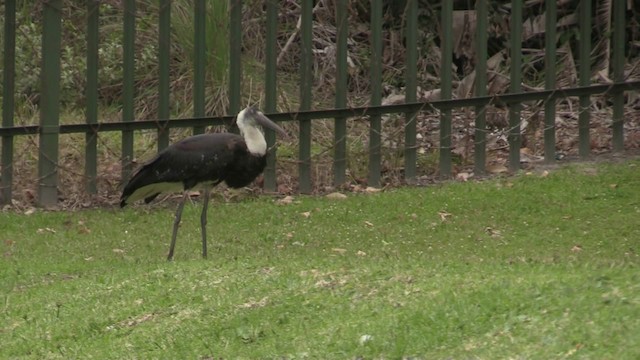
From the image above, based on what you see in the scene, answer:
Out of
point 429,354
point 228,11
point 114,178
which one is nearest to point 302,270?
point 429,354

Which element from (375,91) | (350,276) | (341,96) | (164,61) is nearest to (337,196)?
(341,96)

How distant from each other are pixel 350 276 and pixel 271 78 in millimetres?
5395

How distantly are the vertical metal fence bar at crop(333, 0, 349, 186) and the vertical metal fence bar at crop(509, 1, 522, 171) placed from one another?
5.55 ft

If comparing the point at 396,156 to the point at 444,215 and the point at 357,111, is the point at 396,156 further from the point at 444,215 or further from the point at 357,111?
the point at 444,215

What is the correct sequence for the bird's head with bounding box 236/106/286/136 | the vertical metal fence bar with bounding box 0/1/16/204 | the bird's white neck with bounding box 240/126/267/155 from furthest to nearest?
the vertical metal fence bar with bounding box 0/1/16/204 → the bird's head with bounding box 236/106/286/136 → the bird's white neck with bounding box 240/126/267/155

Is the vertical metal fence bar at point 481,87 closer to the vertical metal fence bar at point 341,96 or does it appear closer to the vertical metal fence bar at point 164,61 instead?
the vertical metal fence bar at point 341,96

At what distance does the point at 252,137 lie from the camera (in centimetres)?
1187

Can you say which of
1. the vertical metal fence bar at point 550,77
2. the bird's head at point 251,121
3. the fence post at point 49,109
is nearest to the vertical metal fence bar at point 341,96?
the bird's head at point 251,121

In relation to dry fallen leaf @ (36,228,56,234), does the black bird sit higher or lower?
higher

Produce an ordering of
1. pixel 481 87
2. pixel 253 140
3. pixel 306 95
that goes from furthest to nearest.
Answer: pixel 481 87
pixel 306 95
pixel 253 140

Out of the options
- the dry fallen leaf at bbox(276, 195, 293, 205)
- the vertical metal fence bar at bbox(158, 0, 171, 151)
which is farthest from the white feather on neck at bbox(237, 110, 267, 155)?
the vertical metal fence bar at bbox(158, 0, 171, 151)

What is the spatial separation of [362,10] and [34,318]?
963cm

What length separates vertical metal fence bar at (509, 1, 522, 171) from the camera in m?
14.2

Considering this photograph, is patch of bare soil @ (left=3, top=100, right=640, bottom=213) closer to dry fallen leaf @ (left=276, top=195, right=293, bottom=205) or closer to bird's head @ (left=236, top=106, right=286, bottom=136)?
dry fallen leaf @ (left=276, top=195, right=293, bottom=205)
